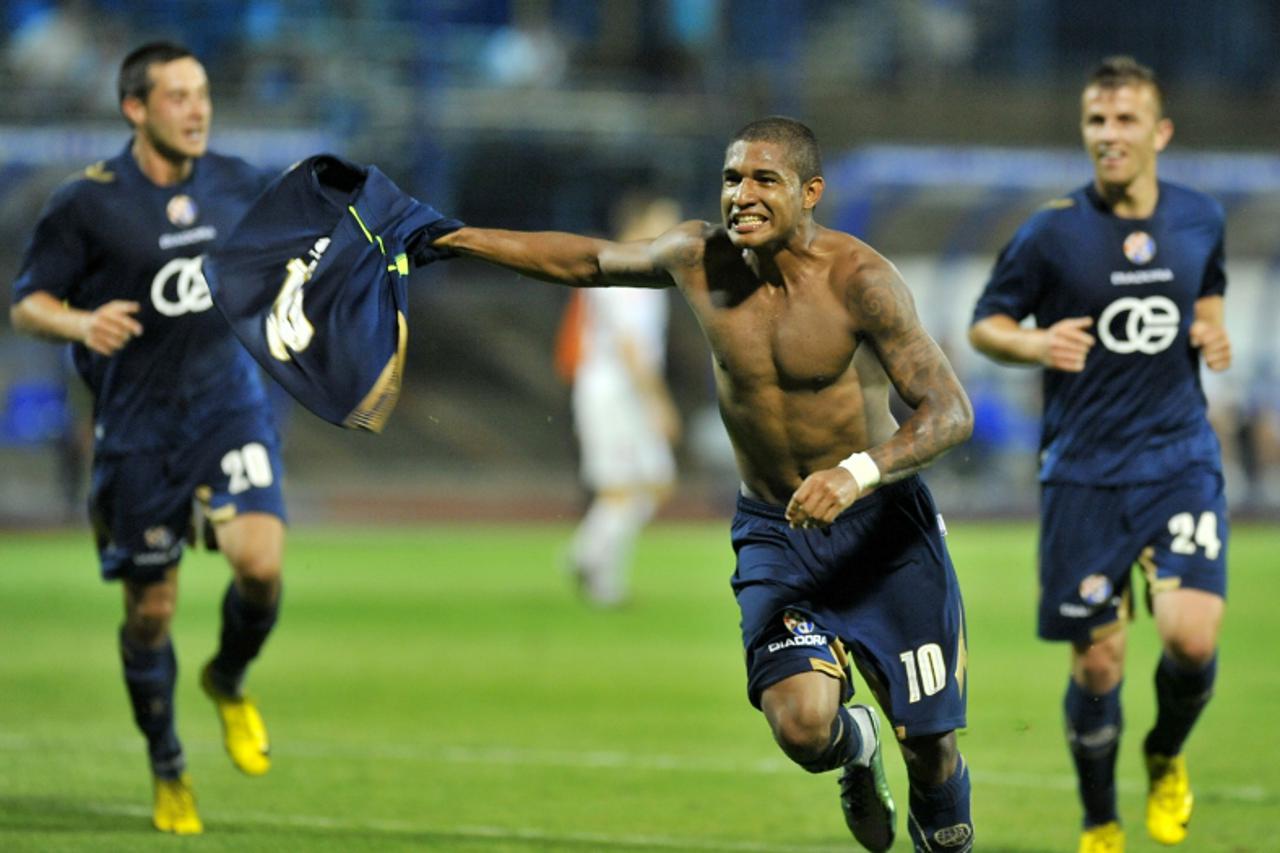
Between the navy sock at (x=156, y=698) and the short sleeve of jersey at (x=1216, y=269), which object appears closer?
the short sleeve of jersey at (x=1216, y=269)

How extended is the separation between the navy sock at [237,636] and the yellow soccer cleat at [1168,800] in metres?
3.28

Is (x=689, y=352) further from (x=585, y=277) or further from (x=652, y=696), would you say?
(x=585, y=277)

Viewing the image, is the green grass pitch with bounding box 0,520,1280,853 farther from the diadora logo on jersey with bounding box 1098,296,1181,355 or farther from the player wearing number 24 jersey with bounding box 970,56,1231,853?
the diadora logo on jersey with bounding box 1098,296,1181,355

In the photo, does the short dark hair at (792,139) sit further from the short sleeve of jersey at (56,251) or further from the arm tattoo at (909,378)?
the short sleeve of jersey at (56,251)

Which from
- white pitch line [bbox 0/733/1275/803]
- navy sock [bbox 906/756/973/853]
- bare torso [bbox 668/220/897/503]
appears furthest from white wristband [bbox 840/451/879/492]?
white pitch line [bbox 0/733/1275/803]

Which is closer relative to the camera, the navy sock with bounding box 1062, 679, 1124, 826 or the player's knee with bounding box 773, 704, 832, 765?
the player's knee with bounding box 773, 704, 832, 765

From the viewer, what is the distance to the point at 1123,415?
768 cm

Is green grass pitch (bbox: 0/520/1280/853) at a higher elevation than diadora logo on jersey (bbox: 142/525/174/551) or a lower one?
lower

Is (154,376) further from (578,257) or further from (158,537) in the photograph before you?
(578,257)

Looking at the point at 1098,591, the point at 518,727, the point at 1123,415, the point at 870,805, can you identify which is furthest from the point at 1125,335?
the point at 518,727

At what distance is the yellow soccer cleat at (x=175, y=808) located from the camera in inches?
307

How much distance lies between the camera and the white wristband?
18.6 feet

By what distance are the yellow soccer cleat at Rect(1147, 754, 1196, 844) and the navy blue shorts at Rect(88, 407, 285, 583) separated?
3.34 m

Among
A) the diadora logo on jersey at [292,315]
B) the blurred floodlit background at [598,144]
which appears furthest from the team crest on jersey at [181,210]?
the blurred floodlit background at [598,144]
